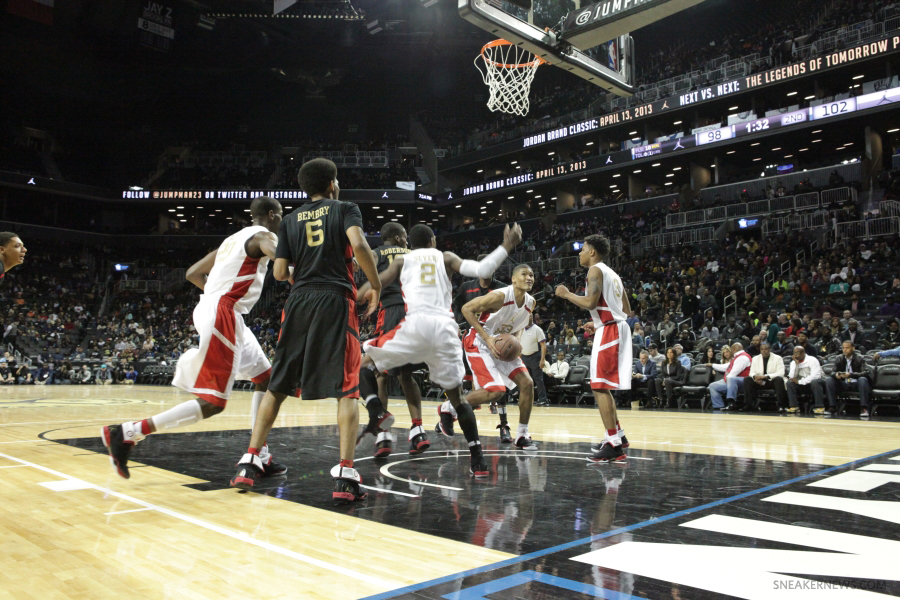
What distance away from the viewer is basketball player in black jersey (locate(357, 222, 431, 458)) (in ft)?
17.2

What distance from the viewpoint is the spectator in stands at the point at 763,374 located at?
1088 cm

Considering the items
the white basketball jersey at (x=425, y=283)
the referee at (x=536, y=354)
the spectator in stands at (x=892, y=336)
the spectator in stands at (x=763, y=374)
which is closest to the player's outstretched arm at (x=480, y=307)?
the white basketball jersey at (x=425, y=283)

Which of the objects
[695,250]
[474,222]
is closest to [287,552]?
[695,250]

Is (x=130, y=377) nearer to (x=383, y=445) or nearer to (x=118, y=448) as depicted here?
(x=383, y=445)

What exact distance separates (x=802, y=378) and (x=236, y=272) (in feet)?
32.3


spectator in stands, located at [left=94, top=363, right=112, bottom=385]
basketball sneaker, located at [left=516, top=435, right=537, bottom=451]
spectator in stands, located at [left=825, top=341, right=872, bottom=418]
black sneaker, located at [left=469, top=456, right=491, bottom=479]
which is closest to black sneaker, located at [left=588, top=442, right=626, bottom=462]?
basketball sneaker, located at [left=516, top=435, right=537, bottom=451]

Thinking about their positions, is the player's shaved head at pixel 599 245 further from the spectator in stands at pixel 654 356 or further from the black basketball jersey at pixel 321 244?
the spectator in stands at pixel 654 356

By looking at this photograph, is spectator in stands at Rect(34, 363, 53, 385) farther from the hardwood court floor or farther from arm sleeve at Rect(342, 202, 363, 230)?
arm sleeve at Rect(342, 202, 363, 230)

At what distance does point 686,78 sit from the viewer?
29672mm

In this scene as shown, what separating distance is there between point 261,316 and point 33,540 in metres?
29.8

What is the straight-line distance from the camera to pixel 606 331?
5465 mm

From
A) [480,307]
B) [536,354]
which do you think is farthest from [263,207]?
[536,354]

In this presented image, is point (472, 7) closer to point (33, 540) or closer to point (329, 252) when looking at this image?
point (329, 252)

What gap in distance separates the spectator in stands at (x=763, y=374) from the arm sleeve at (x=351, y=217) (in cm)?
948
